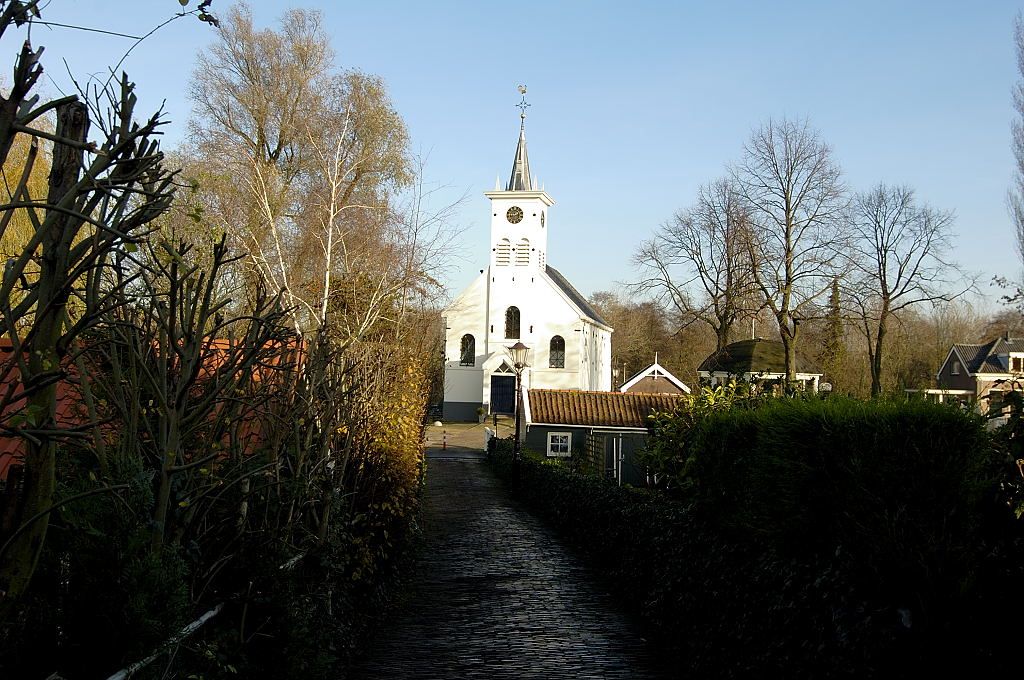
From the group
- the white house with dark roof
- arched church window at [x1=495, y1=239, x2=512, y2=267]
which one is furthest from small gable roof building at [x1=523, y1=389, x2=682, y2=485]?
the white house with dark roof

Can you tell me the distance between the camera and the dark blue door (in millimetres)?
56169

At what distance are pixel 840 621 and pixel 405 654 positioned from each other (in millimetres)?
4717

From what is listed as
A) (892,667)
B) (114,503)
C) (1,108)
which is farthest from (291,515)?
(1,108)

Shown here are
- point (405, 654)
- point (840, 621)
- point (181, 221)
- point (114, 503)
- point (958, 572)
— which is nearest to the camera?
point (114, 503)

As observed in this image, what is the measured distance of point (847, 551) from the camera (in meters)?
5.64

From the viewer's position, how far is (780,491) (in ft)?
22.4

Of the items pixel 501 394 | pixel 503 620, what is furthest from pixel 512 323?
pixel 503 620

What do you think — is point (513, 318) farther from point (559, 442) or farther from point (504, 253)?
point (559, 442)

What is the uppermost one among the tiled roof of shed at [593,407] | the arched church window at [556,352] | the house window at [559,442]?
the arched church window at [556,352]

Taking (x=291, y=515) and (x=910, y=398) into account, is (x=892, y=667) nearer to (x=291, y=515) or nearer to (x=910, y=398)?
(x=910, y=398)

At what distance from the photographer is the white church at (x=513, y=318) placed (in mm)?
57312

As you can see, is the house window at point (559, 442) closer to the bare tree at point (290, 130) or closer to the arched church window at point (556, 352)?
the bare tree at point (290, 130)

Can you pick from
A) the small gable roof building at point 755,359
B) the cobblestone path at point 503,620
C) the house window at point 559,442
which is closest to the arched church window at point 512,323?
the small gable roof building at point 755,359

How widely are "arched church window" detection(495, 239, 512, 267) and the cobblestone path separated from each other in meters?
40.9
